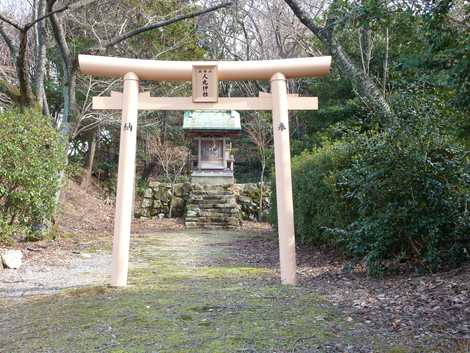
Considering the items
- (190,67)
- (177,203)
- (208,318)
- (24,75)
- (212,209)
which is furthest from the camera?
(177,203)

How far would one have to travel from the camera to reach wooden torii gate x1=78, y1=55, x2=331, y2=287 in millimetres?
5340

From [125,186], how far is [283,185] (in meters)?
1.80

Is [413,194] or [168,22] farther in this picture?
[168,22]

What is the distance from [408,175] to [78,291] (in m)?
3.65

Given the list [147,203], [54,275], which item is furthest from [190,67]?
[147,203]

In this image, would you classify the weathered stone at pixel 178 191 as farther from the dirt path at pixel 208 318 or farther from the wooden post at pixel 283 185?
the wooden post at pixel 283 185

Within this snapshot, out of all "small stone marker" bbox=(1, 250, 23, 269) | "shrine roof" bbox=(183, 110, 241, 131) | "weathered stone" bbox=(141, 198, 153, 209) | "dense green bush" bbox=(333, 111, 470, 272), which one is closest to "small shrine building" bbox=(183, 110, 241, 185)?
"shrine roof" bbox=(183, 110, 241, 131)

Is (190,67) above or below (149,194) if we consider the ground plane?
above

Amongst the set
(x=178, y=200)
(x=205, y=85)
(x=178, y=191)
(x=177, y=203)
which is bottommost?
(x=177, y=203)

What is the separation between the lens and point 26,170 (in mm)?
7824

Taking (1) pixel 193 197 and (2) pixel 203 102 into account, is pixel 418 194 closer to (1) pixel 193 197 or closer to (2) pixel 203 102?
(2) pixel 203 102

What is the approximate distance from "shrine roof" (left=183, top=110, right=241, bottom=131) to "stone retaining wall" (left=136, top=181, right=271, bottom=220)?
2193 millimetres

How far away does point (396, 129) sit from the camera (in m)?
4.98

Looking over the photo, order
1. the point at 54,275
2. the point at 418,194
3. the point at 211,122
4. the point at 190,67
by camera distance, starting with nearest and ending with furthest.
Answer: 1. the point at 418,194
2. the point at 190,67
3. the point at 54,275
4. the point at 211,122
